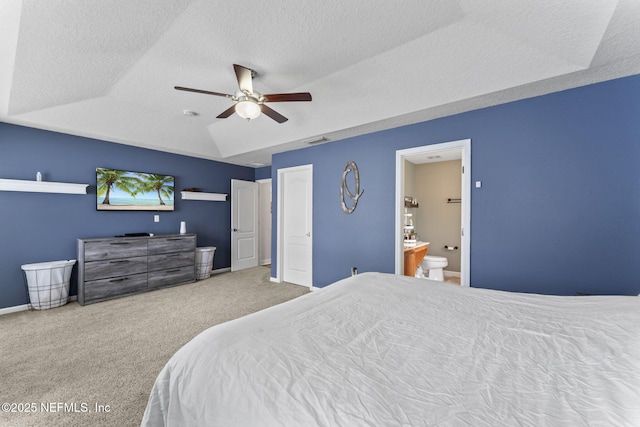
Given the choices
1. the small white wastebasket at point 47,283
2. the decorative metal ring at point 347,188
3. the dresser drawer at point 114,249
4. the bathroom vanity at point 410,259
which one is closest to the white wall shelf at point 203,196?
the dresser drawer at point 114,249

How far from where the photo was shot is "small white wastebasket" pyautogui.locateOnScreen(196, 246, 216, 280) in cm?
520

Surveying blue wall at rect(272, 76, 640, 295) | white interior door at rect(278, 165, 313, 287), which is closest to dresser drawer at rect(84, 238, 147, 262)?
white interior door at rect(278, 165, 313, 287)

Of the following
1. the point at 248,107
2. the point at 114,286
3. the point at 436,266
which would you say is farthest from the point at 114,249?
the point at 436,266

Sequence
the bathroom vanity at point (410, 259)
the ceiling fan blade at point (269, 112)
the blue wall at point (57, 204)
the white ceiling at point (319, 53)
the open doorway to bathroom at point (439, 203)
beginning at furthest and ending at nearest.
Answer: the open doorway to bathroom at point (439, 203)
the bathroom vanity at point (410, 259)
the blue wall at point (57, 204)
the ceiling fan blade at point (269, 112)
the white ceiling at point (319, 53)

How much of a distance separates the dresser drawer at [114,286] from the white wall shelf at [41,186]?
55.2 inches

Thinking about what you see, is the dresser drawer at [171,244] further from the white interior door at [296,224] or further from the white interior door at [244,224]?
the white interior door at [296,224]

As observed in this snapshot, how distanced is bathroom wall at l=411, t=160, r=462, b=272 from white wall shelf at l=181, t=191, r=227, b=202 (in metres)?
4.41

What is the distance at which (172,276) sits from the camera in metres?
4.64

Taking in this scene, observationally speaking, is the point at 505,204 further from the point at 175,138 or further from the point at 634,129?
the point at 175,138

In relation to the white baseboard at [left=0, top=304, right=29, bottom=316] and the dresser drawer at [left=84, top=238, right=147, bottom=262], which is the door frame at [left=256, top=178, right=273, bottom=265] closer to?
the dresser drawer at [left=84, top=238, right=147, bottom=262]

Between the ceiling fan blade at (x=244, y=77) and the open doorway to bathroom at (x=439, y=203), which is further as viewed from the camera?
the open doorway to bathroom at (x=439, y=203)

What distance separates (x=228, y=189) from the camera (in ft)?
20.2

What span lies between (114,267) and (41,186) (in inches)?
56.8

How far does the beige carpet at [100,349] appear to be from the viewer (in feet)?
5.87
